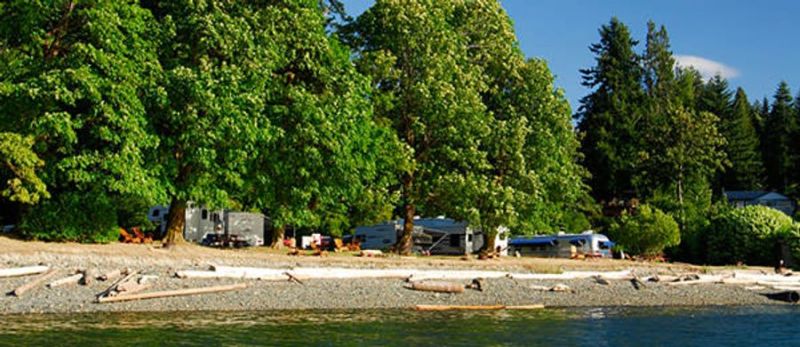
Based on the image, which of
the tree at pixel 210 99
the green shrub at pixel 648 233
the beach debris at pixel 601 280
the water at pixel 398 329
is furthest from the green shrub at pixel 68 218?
the green shrub at pixel 648 233

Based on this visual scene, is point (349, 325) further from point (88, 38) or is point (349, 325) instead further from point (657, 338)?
point (88, 38)

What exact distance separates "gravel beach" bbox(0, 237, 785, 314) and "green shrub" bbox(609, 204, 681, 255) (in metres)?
17.9

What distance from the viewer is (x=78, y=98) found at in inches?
1273

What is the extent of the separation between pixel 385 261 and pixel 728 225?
102 ft

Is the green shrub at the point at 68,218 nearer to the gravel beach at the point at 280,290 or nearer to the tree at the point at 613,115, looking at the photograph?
the gravel beach at the point at 280,290

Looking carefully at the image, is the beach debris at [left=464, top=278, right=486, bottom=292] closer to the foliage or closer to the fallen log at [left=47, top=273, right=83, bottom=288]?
the fallen log at [left=47, top=273, right=83, bottom=288]

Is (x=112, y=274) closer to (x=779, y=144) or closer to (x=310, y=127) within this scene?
(x=310, y=127)

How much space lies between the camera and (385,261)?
38.3m

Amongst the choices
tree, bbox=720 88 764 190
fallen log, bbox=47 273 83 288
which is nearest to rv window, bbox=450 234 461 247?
fallen log, bbox=47 273 83 288

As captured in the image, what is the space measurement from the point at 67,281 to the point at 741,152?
9005 cm

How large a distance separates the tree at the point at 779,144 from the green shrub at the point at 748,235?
4855 centimetres

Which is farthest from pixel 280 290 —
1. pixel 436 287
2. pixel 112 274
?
pixel 436 287

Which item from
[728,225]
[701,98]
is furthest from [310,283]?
[701,98]

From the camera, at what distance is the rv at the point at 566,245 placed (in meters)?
60.0
